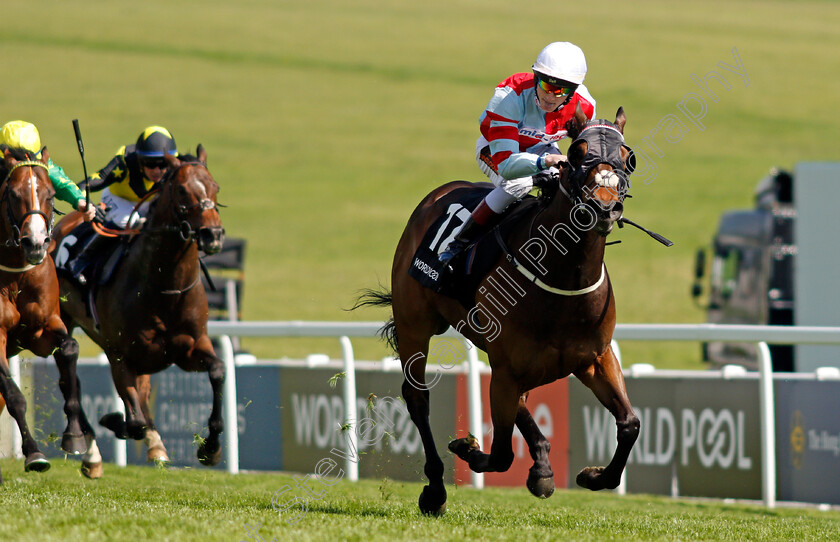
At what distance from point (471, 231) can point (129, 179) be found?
3.09m

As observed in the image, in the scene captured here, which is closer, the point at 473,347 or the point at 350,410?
the point at 473,347

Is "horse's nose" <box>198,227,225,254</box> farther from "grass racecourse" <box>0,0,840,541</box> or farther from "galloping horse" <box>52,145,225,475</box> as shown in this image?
"grass racecourse" <box>0,0,840,541</box>

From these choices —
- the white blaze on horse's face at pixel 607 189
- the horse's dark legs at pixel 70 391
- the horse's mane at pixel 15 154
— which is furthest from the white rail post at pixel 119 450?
the white blaze on horse's face at pixel 607 189

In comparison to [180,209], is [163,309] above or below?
below

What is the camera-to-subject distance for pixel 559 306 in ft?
16.5

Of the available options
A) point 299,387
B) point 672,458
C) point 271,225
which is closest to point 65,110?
point 271,225

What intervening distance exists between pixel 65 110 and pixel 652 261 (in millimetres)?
18287

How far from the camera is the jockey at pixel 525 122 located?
524 centimetres

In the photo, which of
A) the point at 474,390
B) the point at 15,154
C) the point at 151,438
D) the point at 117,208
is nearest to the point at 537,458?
the point at 474,390

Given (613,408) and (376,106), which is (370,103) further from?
(613,408)

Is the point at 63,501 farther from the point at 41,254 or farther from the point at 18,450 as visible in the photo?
the point at 18,450

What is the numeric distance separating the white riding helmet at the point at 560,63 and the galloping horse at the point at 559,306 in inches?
13.5

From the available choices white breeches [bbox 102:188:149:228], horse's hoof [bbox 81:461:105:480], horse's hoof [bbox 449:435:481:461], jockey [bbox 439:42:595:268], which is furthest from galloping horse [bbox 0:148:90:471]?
jockey [bbox 439:42:595:268]

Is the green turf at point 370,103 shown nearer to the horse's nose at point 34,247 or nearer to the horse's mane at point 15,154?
the horse's mane at point 15,154
